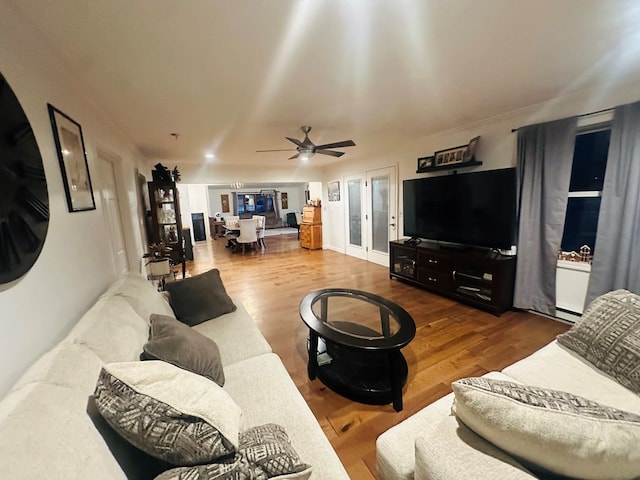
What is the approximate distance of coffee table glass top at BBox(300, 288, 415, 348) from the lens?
1.72 meters

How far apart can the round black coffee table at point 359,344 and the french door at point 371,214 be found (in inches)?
109

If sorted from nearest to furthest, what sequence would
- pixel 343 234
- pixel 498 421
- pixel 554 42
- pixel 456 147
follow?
1. pixel 498 421
2. pixel 554 42
3. pixel 456 147
4. pixel 343 234

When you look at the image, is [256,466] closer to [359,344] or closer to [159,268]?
[359,344]

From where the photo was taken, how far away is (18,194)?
1034mm

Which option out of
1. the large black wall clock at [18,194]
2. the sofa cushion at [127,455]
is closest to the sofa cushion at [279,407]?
the sofa cushion at [127,455]

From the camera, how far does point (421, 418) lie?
3.64 feet

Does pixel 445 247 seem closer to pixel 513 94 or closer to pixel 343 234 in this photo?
pixel 513 94

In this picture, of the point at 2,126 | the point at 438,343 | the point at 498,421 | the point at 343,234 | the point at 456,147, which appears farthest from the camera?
the point at 343,234

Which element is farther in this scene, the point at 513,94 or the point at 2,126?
the point at 513,94

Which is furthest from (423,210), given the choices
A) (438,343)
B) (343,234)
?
(343,234)

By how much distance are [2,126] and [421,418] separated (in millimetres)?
1969

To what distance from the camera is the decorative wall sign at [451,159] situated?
3352 mm

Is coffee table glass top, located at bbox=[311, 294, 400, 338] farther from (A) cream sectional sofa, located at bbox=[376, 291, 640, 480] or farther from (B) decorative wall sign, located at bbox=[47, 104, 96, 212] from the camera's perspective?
(B) decorative wall sign, located at bbox=[47, 104, 96, 212]

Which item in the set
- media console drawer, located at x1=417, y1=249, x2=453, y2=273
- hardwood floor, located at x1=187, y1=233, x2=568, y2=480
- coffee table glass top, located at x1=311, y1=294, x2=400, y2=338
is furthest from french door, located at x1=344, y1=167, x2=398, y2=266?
coffee table glass top, located at x1=311, y1=294, x2=400, y2=338
